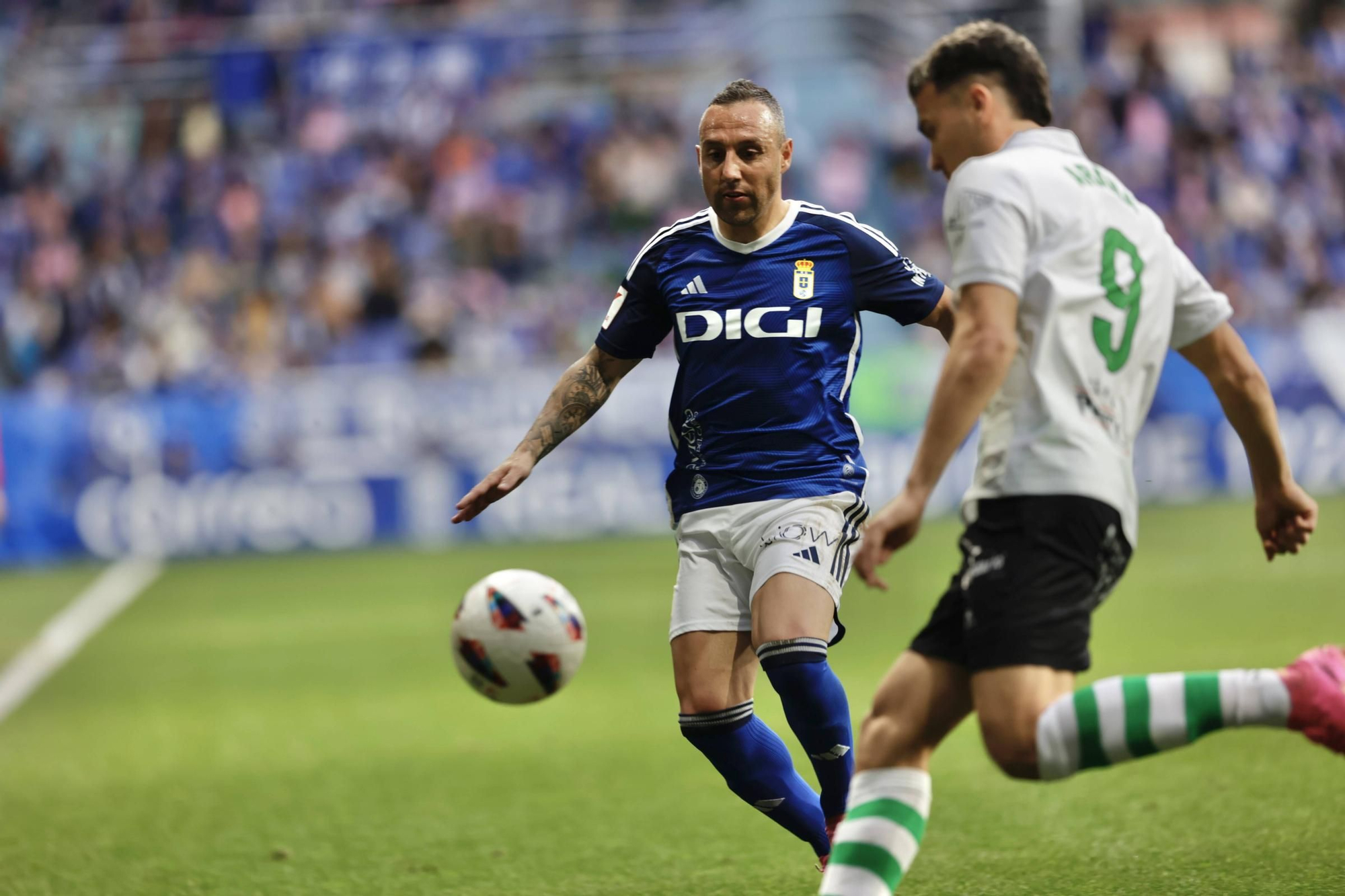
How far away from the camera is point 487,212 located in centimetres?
2059

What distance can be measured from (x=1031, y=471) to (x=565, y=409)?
1.91 meters

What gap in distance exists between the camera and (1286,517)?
4285mm

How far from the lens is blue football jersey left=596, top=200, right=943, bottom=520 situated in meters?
5.02

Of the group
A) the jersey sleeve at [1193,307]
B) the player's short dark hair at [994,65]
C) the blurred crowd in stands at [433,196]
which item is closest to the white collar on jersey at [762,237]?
the player's short dark hair at [994,65]

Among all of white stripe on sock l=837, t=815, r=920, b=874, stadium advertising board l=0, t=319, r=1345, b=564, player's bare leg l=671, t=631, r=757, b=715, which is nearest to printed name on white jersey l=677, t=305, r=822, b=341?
player's bare leg l=671, t=631, r=757, b=715

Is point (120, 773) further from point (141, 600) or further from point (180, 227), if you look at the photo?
point (180, 227)

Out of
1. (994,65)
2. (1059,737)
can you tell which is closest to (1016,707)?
(1059,737)

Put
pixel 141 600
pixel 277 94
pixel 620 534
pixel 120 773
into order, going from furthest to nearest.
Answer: pixel 277 94
pixel 620 534
pixel 141 600
pixel 120 773

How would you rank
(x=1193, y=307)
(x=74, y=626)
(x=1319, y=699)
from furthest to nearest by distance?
(x=74, y=626)
(x=1193, y=307)
(x=1319, y=699)

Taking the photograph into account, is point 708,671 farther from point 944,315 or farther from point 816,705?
point 944,315

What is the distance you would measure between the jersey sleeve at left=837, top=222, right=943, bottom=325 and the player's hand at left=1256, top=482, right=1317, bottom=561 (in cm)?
120

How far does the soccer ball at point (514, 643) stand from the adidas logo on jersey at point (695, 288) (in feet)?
3.83

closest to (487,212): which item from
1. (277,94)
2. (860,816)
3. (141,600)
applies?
(277,94)

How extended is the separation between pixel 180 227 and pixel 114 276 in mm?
1363
